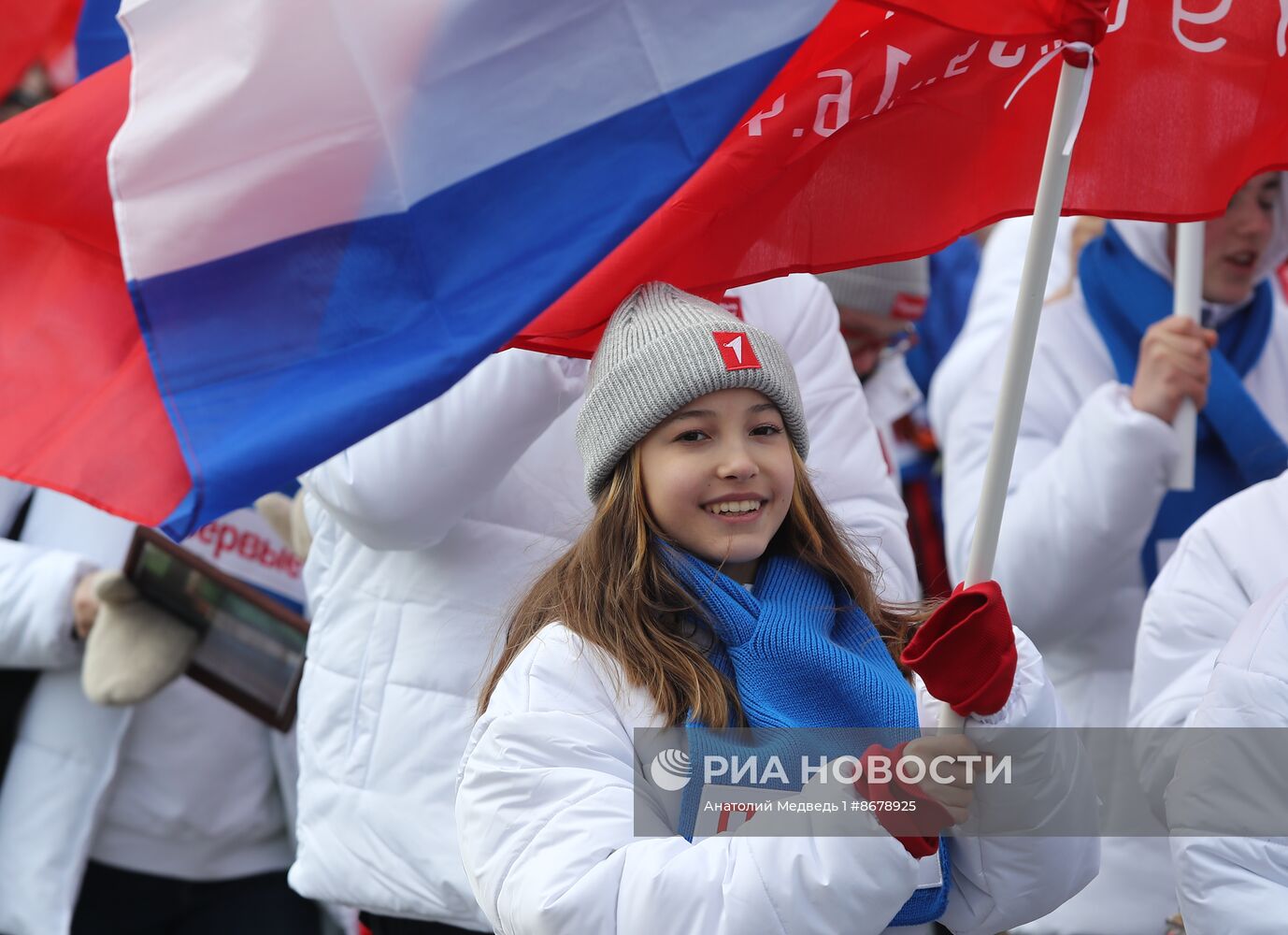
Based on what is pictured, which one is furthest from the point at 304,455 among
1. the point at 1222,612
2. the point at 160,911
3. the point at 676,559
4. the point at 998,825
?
the point at 160,911

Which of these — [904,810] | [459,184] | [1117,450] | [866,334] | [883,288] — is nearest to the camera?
[904,810]

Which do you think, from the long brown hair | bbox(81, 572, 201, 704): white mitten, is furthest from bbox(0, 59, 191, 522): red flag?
bbox(81, 572, 201, 704): white mitten

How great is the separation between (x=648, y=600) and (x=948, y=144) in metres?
0.87

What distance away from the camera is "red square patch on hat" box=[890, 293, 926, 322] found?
4.20 meters

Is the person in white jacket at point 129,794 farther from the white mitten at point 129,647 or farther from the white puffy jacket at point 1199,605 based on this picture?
the white puffy jacket at point 1199,605

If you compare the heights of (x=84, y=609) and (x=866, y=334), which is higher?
(x=866, y=334)

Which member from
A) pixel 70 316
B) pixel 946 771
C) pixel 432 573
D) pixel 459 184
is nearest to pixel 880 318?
pixel 432 573

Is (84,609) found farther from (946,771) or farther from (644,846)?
(946,771)

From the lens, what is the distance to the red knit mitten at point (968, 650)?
208 centimetres

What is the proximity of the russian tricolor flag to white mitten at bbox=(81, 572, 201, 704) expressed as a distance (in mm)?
1080

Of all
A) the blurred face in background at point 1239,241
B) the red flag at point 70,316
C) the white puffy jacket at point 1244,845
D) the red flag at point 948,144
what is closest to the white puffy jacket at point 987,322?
the blurred face in background at point 1239,241

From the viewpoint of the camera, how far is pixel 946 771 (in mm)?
2152

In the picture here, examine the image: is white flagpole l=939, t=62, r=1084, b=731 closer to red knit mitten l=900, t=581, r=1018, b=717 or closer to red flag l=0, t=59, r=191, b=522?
red knit mitten l=900, t=581, r=1018, b=717

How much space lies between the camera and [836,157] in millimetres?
2740
